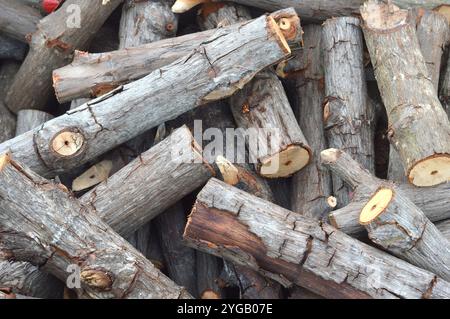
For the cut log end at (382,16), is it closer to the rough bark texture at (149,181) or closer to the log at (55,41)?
the rough bark texture at (149,181)

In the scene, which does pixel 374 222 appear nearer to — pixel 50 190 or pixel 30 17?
pixel 50 190

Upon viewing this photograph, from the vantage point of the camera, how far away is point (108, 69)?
4207 millimetres

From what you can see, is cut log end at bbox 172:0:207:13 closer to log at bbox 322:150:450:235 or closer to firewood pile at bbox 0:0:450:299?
firewood pile at bbox 0:0:450:299

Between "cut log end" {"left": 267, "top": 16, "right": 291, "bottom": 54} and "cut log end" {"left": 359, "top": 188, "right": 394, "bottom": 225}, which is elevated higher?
"cut log end" {"left": 267, "top": 16, "right": 291, "bottom": 54}

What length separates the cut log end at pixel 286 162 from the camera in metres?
A: 3.97

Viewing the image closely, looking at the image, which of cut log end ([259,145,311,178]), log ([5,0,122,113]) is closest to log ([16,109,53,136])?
log ([5,0,122,113])

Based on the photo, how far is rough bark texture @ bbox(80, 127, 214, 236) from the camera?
3773 millimetres

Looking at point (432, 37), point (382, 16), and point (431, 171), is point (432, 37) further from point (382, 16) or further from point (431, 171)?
point (431, 171)

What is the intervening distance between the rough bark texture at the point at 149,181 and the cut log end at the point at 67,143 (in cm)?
27

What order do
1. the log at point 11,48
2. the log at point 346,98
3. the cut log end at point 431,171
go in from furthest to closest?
the log at point 11,48
the log at point 346,98
the cut log end at point 431,171

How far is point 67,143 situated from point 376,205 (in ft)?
6.01

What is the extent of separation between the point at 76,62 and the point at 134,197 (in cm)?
109

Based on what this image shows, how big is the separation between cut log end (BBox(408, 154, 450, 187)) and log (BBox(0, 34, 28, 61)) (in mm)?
3206

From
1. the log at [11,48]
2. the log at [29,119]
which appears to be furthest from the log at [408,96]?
the log at [11,48]
